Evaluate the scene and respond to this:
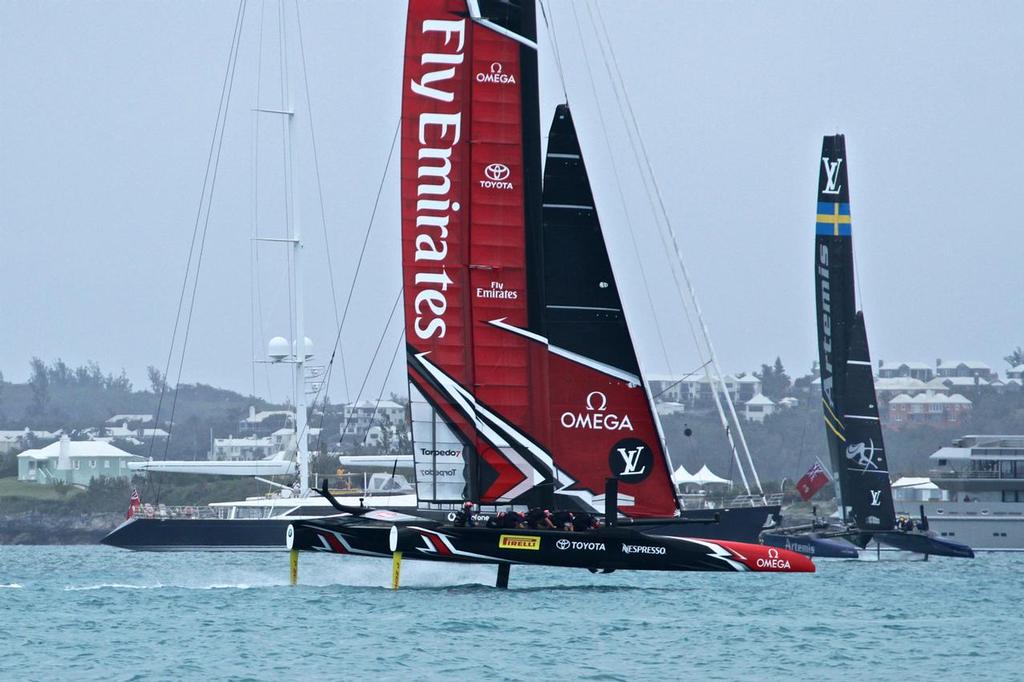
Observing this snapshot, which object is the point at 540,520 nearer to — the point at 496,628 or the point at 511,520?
the point at 511,520

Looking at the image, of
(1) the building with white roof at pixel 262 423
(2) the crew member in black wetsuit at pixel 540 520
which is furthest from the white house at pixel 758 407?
(2) the crew member in black wetsuit at pixel 540 520

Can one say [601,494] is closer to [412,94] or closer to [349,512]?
[349,512]

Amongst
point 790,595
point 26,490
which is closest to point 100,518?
point 26,490

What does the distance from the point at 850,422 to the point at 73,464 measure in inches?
2588

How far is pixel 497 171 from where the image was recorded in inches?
1019

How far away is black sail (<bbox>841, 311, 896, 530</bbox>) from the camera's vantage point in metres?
45.1

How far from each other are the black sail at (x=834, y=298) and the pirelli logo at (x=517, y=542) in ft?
73.7

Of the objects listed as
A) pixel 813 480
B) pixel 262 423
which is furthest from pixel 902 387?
pixel 813 480

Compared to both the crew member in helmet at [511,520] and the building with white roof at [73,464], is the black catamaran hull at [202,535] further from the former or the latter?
the building with white roof at [73,464]

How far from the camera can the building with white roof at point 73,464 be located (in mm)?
99750

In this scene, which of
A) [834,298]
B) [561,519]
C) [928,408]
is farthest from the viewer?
[928,408]

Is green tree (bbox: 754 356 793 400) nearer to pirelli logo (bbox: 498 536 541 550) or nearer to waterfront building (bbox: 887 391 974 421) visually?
waterfront building (bbox: 887 391 974 421)

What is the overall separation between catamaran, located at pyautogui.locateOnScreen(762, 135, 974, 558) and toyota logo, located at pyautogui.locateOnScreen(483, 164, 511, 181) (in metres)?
20.7

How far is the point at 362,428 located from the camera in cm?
15762
